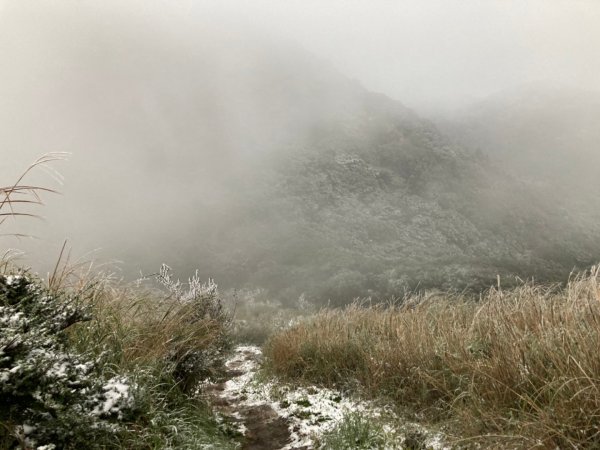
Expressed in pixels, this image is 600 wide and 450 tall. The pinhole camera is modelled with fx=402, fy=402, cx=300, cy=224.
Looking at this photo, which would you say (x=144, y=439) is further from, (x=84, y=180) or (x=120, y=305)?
(x=84, y=180)

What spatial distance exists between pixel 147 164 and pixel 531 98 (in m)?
148

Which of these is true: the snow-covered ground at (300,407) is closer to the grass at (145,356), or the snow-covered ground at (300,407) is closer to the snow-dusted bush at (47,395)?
the grass at (145,356)

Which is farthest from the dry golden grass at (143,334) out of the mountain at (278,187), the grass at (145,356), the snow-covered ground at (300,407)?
the mountain at (278,187)

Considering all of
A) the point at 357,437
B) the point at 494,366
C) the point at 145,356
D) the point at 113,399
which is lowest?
the point at 357,437

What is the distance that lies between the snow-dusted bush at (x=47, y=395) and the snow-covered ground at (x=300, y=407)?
2.51m

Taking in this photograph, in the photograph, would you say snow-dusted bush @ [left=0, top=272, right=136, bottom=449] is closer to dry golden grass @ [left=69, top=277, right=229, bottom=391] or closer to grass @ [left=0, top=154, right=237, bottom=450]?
grass @ [left=0, top=154, right=237, bottom=450]

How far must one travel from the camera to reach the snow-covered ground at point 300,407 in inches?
170

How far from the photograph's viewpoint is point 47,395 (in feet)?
6.50

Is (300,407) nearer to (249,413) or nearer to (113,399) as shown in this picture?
(249,413)

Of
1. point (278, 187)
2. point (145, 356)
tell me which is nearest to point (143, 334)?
point (145, 356)

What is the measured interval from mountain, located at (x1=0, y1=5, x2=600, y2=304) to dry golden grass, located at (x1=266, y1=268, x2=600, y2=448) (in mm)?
31346

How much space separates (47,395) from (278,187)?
74.5 meters

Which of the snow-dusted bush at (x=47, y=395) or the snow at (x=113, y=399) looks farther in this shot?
the snow at (x=113, y=399)

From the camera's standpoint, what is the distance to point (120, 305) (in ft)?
16.0
